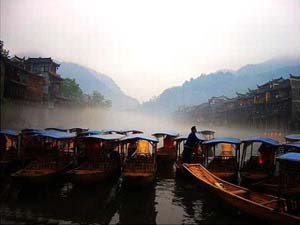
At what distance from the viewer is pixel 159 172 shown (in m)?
17.9

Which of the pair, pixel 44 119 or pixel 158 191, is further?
pixel 44 119

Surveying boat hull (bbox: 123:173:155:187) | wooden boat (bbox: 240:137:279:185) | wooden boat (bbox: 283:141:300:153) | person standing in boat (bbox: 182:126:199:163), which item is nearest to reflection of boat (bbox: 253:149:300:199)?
wooden boat (bbox: 240:137:279:185)

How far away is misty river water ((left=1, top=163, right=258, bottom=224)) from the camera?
390 inches

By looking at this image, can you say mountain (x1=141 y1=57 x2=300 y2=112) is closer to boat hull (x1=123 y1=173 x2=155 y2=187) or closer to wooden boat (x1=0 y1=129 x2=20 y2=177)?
wooden boat (x1=0 y1=129 x2=20 y2=177)

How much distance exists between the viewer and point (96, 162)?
14.5 meters

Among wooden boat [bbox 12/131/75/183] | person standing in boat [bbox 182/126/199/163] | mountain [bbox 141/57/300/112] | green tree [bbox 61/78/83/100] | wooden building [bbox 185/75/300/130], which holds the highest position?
mountain [bbox 141/57/300/112]

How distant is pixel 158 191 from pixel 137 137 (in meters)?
2.82

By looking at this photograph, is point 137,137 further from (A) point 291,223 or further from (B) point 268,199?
(A) point 291,223

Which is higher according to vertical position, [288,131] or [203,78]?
[203,78]

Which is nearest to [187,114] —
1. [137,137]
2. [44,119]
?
[44,119]

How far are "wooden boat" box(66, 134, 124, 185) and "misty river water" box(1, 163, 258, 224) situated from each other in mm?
531

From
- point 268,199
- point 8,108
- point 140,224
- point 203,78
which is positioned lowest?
point 140,224

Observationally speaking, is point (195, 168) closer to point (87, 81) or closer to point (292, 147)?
point (292, 147)

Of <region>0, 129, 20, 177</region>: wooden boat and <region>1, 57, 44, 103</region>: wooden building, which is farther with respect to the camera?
<region>1, 57, 44, 103</region>: wooden building
